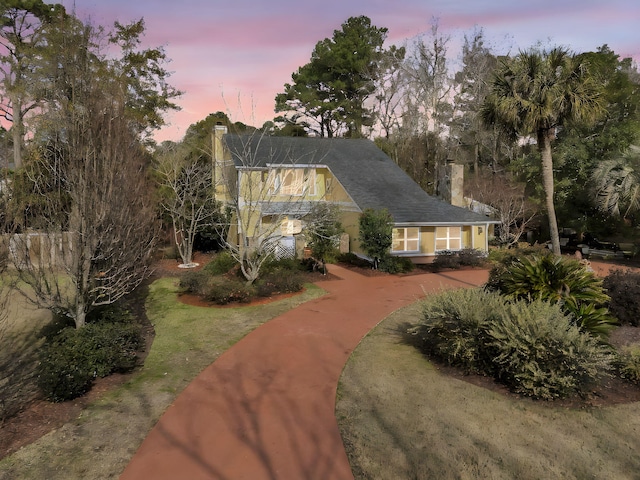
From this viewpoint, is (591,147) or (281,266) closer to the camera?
(281,266)

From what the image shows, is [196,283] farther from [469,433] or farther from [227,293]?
[469,433]

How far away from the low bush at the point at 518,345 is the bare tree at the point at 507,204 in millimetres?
17499

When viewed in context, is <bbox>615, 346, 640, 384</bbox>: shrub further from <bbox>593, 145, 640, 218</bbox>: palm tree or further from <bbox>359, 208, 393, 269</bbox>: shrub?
<bbox>593, 145, 640, 218</bbox>: palm tree

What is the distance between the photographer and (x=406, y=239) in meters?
22.7

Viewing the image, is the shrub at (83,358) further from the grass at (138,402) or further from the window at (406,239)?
the window at (406,239)

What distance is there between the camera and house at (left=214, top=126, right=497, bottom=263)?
2212cm

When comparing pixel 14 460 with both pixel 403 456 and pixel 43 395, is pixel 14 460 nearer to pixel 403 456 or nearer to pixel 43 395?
pixel 43 395

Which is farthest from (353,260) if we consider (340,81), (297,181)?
(340,81)

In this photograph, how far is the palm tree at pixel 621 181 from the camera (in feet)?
68.9

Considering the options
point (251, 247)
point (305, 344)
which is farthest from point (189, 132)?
point (305, 344)

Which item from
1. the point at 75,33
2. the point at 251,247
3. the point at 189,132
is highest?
the point at 189,132

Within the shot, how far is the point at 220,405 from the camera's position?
7.29 metres

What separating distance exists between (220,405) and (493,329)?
5143 mm

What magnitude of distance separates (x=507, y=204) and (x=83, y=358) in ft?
79.7
